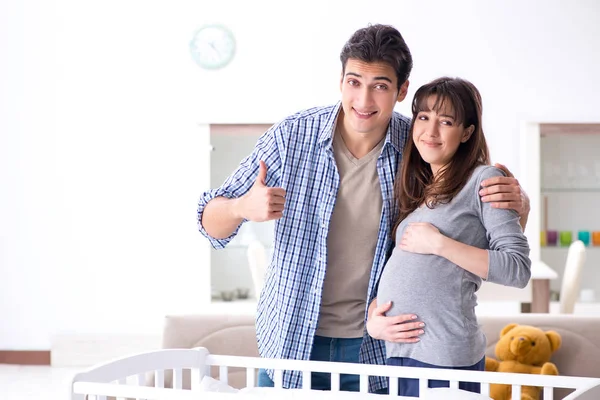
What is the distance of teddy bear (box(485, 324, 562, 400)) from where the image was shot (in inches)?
105

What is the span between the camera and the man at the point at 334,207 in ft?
5.82

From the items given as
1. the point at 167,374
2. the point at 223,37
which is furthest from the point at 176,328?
the point at 223,37

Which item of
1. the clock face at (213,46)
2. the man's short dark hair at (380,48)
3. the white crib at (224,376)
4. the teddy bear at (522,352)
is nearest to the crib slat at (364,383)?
the white crib at (224,376)

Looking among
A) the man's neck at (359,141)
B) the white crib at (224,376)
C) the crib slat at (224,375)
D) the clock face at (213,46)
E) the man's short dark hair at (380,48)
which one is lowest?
the crib slat at (224,375)

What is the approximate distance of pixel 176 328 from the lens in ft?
9.77

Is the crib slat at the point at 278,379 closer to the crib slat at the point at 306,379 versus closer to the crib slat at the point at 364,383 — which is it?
the crib slat at the point at 306,379

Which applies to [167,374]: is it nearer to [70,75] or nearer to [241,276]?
[241,276]

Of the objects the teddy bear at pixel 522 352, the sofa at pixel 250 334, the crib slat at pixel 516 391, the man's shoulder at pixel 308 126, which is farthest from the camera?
the sofa at pixel 250 334

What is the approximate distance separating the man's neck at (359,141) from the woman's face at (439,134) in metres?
0.14

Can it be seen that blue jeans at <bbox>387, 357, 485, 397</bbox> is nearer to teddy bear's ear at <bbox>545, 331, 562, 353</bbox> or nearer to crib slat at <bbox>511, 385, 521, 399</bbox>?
crib slat at <bbox>511, 385, 521, 399</bbox>

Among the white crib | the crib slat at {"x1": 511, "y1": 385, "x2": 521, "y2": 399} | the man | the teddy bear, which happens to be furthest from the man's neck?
the teddy bear

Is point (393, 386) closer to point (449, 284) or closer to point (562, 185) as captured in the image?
point (449, 284)

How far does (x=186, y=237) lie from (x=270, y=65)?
123 cm

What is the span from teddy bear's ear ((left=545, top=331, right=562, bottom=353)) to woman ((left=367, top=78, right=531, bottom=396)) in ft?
3.72
